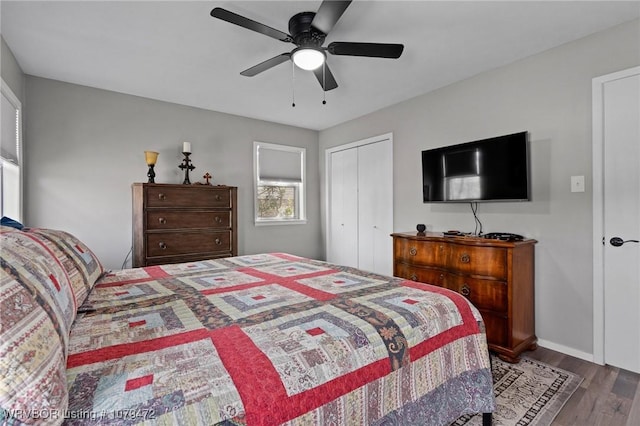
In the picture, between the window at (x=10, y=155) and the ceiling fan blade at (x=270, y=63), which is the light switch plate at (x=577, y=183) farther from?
the window at (x=10, y=155)

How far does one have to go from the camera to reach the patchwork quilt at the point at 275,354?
2.55 feet

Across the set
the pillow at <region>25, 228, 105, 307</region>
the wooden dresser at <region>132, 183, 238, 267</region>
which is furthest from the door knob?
the wooden dresser at <region>132, 183, 238, 267</region>

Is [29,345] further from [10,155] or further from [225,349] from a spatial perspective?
[10,155]

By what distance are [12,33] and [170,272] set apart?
2.20m

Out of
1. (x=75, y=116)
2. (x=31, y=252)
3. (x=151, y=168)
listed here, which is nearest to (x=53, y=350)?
(x=31, y=252)

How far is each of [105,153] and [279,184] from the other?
225 centimetres

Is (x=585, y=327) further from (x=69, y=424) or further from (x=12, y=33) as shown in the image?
(x=12, y=33)

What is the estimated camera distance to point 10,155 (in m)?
2.68

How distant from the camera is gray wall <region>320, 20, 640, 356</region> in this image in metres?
2.46

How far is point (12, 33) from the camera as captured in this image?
7.77ft

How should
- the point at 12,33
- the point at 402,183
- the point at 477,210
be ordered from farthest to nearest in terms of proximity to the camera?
the point at 402,183 < the point at 477,210 < the point at 12,33

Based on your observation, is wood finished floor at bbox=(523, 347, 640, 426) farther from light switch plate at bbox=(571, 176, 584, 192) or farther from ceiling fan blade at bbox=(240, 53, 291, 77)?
ceiling fan blade at bbox=(240, 53, 291, 77)

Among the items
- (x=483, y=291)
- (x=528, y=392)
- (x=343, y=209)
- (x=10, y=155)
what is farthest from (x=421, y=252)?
(x=10, y=155)

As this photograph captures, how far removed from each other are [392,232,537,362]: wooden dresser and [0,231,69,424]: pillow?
2662 mm
